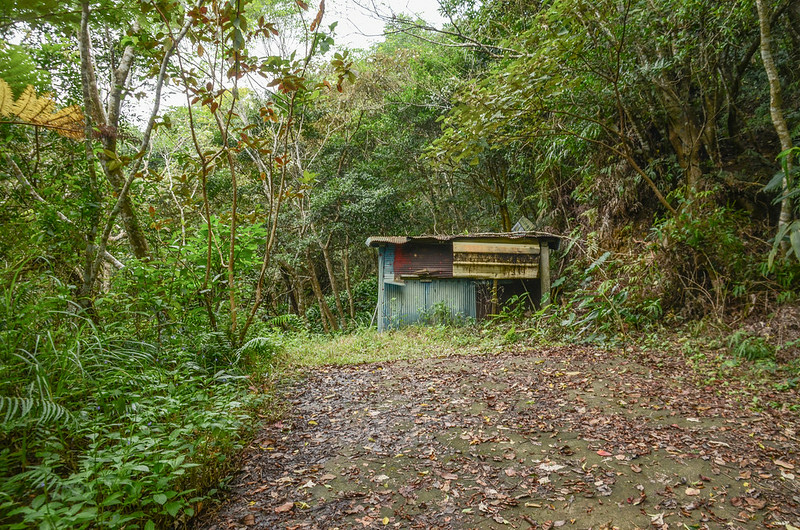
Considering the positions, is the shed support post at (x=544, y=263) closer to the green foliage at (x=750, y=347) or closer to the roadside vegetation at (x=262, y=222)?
the roadside vegetation at (x=262, y=222)

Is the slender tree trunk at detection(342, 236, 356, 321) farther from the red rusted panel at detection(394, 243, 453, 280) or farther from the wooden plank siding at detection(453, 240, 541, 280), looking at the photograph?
the wooden plank siding at detection(453, 240, 541, 280)

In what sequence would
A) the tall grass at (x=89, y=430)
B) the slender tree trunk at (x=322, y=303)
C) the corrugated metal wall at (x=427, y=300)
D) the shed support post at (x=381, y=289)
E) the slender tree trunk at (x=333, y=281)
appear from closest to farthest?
the tall grass at (x=89, y=430)
the corrugated metal wall at (x=427, y=300)
the shed support post at (x=381, y=289)
the slender tree trunk at (x=333, y=281)
the slender tree trunk at (x=322, y=303)

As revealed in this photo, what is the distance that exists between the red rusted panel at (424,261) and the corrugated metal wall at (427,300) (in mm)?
251

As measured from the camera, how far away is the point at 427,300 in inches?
428

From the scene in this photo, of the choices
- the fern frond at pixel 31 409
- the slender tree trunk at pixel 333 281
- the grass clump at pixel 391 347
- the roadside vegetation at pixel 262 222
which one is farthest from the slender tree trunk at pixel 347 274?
the fern frond at pixel 31 409

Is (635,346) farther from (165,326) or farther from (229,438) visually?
(165,326)

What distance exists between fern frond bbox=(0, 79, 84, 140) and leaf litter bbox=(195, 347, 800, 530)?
8.50 feet

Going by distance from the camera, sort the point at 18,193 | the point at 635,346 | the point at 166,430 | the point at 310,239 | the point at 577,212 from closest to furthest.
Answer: the point at 166,430 < the point at 18,193 < the point at 635,346 < the point at 577,212 < the point at 310,239

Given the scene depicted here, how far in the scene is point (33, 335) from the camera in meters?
2.72

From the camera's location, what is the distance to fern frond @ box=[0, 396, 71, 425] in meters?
2.23

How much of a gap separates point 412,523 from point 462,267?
24.6ft

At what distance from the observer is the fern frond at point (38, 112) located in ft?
7.76

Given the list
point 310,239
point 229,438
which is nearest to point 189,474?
point 229,438

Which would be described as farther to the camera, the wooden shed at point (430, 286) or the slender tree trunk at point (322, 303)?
the slender tree trunk at point (322, 303)
